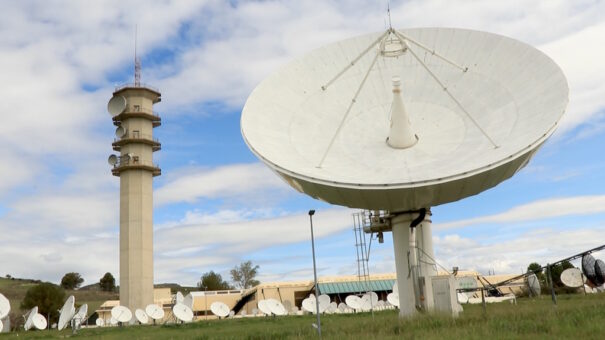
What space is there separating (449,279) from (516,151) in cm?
696

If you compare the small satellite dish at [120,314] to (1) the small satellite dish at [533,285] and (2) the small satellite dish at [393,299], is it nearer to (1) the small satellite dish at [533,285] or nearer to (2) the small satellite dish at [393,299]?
(2) the small satellite dish at [393,299]

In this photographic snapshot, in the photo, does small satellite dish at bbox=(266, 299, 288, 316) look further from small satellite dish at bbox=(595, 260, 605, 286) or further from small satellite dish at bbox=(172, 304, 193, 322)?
small satellite dish at bbox=(595, 260, 605, 286)

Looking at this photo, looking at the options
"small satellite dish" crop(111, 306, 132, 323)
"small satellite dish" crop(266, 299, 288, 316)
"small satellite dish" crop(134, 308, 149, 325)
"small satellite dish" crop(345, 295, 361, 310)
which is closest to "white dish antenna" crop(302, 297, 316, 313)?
"small satellite dish" crop(266, 299, 288, 316)

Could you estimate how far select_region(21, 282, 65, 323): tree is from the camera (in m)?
80.6

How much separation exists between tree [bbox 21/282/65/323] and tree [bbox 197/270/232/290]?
36230 mm

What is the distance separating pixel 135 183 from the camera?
6481 centimetres

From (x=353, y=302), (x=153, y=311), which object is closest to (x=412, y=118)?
(x=353, y=302)

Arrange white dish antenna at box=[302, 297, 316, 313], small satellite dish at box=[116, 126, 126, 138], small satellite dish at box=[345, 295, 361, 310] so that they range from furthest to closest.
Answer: small satellite dish at box=[116, 126, 126, 138]
white dish antenna at box=[302, 297, 316, 313]
small satellite dish at box=[345, 295, 361, 310]

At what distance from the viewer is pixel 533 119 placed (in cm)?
1991

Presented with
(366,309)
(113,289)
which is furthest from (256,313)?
(113,289)

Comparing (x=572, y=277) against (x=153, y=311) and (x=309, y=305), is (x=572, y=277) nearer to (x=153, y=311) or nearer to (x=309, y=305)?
(x=309, y=305)

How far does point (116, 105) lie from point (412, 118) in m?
49.4

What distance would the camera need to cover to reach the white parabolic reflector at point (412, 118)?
756 inches

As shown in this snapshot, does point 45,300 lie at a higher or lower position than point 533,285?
higher
